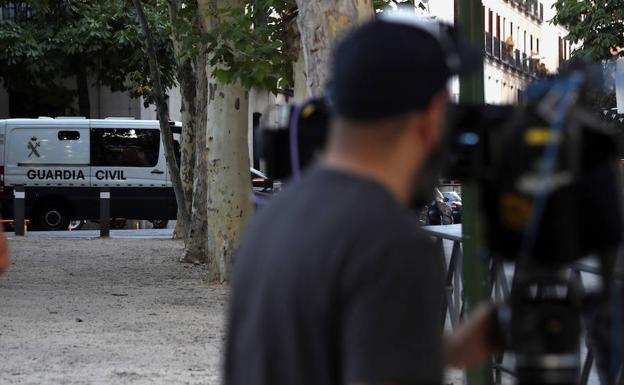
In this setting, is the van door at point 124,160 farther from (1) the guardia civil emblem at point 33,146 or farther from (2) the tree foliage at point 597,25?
(2) the tree foliage at point 597,25

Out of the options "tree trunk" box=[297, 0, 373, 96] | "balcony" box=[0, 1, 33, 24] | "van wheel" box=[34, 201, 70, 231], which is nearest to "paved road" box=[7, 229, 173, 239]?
"van wheel" box=[34, 201, 70, 231]

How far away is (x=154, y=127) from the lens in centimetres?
3284

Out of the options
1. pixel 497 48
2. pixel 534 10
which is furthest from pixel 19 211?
pixel 534 10

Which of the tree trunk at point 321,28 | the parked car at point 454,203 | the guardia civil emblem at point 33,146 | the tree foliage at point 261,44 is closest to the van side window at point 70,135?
the guardia civil emblem at point 33,146

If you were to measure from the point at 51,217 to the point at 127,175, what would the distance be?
184 centimetres

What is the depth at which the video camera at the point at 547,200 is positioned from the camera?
2156 millimetres

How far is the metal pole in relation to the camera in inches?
228

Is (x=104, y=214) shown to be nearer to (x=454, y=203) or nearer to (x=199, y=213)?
(x=199, y=213)

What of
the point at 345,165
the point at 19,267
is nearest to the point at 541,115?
the point at 345,165

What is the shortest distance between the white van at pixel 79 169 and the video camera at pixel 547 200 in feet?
96.7

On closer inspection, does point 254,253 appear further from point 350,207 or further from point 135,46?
point 135,46

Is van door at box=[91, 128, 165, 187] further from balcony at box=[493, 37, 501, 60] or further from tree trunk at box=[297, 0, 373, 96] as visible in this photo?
balcony at box=[493, 37, 501, 60]

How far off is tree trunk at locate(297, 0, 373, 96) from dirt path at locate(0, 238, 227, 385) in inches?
89.4

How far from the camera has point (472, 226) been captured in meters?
5.89
